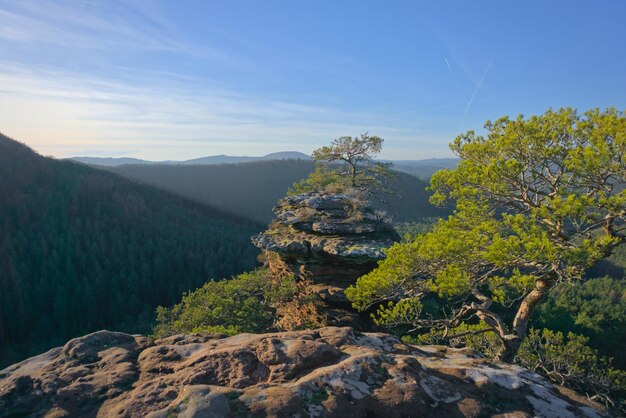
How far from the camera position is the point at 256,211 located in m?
173

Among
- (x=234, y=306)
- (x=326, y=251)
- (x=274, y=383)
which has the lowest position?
(x=234, y=306)

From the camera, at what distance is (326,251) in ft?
68.1

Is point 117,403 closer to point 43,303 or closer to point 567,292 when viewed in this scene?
point 43,303

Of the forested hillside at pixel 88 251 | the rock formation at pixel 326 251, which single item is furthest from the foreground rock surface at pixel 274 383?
the forested hillside at pixel 88 251

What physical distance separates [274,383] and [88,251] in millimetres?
92983

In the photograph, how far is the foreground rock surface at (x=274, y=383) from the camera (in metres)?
6.12

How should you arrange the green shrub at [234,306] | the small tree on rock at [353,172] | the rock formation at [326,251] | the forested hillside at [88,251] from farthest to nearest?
the forested hillside at [88,251] < the small tree on rock at [353,172] < the rock formation at [326,251] < the green shrub at [234,306]

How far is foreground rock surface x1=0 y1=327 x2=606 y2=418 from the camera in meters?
6.12

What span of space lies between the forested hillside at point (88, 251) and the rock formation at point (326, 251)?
4824cm

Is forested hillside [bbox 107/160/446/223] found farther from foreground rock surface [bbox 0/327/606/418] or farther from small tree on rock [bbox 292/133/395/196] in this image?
foreground rock surface [bbox 0/327/606/418]

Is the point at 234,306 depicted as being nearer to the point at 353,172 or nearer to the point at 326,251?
the point at 326,251

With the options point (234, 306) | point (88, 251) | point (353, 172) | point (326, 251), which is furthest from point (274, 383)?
point (88, 251)

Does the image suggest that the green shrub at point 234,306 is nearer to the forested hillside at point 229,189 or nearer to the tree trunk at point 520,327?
the tree trunk at point 520,327

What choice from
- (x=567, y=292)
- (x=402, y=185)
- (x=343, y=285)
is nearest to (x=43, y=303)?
(x=343, y=285)
